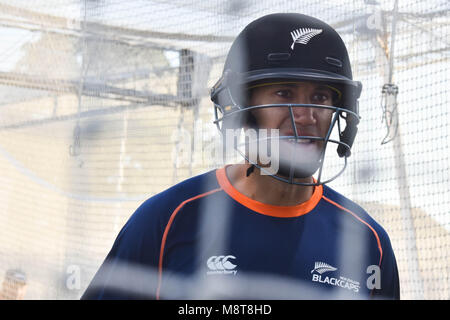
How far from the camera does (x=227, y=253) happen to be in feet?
3.26

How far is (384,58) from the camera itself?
2738mm

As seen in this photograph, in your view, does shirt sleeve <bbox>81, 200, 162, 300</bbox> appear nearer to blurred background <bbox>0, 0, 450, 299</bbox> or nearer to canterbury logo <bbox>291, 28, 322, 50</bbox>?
canterbury logo <bbox>291, 28, 322, 50</bbox>

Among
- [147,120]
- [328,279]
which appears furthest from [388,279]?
[147,120]

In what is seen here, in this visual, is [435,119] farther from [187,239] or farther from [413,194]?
[187,239]

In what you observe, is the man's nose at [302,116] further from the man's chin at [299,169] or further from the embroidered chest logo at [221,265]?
the embroidered chest logo at [221,265]

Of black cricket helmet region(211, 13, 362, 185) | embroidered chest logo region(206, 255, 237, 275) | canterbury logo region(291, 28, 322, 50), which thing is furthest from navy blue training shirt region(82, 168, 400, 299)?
canterbury logo region(291, 28, 322, 50)

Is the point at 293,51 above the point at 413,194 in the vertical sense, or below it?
below

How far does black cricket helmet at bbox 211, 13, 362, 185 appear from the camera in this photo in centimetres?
98

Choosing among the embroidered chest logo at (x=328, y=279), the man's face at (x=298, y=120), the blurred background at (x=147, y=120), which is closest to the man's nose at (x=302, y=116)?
the man's face at (x=298, y=120)

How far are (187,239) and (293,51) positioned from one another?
1.36ft

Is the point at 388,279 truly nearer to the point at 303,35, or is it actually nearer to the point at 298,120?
the point at 298,120

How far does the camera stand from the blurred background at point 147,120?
106 inches
